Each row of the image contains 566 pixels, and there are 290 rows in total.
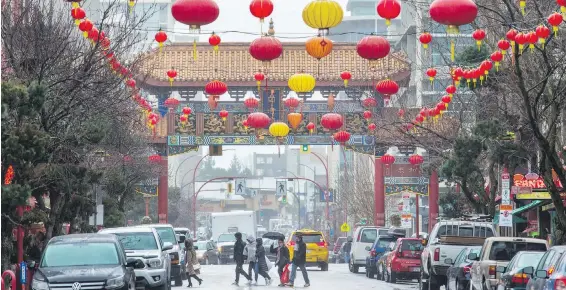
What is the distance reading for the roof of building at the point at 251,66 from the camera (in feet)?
179

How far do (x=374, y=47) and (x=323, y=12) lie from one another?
5.18ft

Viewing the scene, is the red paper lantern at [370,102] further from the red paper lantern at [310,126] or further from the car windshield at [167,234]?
the car windshield at [167,234]

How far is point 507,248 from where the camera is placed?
25.5 metres

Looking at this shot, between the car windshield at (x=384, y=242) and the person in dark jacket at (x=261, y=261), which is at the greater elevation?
the car windshield at (x=384, y=242)

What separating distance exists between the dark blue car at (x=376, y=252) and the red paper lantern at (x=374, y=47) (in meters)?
22.5

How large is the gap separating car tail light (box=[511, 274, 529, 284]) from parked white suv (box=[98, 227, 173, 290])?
9733mm

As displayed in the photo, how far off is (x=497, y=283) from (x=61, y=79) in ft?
35.3

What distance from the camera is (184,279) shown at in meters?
42.3

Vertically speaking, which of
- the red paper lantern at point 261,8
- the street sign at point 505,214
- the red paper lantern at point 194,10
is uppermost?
the red paper lantern at point 261,8

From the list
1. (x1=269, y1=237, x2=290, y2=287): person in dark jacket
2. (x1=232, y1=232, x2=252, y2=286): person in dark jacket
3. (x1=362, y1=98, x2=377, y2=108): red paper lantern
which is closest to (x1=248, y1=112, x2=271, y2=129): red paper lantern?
(x1=232, y1=232, x2=252, y2=286): person in dark jacket

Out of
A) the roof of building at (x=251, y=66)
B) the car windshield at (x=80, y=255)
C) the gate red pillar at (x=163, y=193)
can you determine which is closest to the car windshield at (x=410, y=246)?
the roof of building at (x=251, y=66)

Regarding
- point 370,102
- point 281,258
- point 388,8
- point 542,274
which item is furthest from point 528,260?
point 370,102

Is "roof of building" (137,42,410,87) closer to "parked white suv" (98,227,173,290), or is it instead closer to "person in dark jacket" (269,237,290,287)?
"person in dark jacket" (269,237,290,287)

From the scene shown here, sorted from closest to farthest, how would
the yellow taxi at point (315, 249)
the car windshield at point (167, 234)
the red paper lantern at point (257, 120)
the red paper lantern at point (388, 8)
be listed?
the red paper lantern at point (388, 8) < the car windshield at point (167, 234) < the red paper lantern at point (257, 120) < the yellow taxi at point (315, 249)
